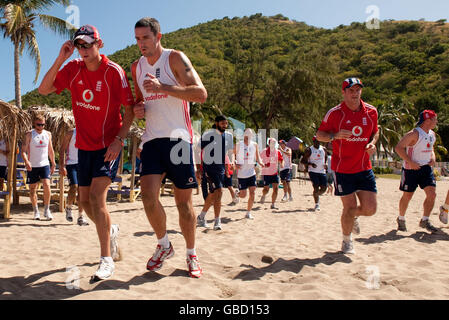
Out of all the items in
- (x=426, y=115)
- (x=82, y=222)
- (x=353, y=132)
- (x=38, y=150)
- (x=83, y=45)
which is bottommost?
A: (x=82, y=222)

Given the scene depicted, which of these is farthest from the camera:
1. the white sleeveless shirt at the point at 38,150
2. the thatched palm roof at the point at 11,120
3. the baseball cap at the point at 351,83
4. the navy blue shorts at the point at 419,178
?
the thatched palm roof at the point at 11,120

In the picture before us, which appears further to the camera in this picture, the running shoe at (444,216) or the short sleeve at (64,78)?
the running shoe at (444,216)

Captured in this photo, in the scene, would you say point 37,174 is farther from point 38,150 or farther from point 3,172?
point 3,172

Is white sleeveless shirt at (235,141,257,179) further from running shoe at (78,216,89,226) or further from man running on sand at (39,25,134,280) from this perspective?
man running on sand at (39,25,134,280)

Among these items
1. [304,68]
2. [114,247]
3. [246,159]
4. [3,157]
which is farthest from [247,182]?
[304,68]

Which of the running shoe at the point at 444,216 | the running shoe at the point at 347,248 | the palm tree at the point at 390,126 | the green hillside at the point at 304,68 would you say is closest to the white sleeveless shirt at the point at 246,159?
the running shoe at the point at 444,216

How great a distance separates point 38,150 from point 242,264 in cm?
569

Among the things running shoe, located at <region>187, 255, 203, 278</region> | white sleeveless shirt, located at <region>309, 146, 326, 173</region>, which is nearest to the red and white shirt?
white sleeveless shirt, located at <region>309, 146, 326, 173</region>

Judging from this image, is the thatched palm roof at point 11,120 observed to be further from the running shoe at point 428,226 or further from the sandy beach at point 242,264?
the running shoe at point 428,226

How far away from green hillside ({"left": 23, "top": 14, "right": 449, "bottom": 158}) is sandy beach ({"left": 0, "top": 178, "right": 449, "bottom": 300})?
2538cm

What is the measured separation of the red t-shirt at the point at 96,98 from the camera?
11.4ft

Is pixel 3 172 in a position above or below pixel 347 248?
above

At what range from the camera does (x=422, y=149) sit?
20.9 feet

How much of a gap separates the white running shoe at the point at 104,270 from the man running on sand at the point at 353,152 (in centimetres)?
285
